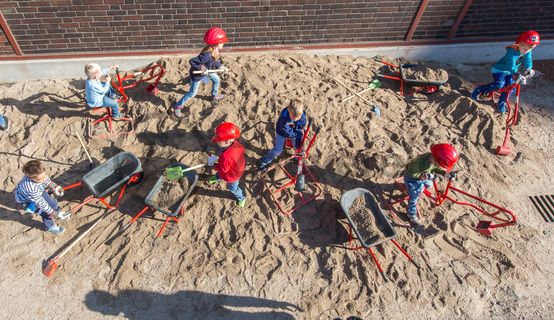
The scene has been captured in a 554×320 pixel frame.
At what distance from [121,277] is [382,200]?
431 centimetres

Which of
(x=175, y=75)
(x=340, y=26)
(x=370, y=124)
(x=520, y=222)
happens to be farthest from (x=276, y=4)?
(x=520, y=222)

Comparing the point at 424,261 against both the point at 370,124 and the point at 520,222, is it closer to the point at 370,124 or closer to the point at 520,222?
the point at 520,222

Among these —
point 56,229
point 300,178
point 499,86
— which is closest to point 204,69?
point 300,178

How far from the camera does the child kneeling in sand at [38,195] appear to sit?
4902 millimetres

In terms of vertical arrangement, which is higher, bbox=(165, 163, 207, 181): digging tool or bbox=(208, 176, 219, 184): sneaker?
bbox=(165, 163, 207, 181): digging tool

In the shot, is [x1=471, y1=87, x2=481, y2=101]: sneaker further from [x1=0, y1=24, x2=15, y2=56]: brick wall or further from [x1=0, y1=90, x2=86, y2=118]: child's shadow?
[x1=0, y1=24, x2=15, y2=56]: brick wall

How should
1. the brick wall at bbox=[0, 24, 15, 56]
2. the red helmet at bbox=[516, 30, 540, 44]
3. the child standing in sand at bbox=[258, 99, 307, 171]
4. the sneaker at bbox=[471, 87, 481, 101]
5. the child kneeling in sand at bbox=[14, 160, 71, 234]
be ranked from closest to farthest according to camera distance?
the child kneeling in sand at bbox=[14, 160, 71, 234] → the child standing in sand at bbox=[258, 99, 307, 171] → the red helmet at bbox=[516, 30, 540, 44] → the brick wall at bbox=[0, 24, 15, 56] → the sneaker at bbox=[471, 87, 481, 101]

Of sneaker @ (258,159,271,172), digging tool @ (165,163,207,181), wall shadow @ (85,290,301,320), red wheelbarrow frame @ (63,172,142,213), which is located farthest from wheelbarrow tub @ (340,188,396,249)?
red wheelbarrow frame @ (63,172,142,213)

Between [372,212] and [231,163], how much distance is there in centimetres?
235

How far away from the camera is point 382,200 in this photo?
20.6 feet

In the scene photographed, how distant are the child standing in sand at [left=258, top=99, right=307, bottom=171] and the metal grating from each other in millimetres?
4337

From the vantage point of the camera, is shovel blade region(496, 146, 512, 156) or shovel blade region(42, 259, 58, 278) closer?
shovel blade region(42, 259, 58, 278)

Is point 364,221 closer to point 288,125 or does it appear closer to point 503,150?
point 288,125

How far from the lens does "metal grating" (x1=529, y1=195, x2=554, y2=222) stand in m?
6.31
